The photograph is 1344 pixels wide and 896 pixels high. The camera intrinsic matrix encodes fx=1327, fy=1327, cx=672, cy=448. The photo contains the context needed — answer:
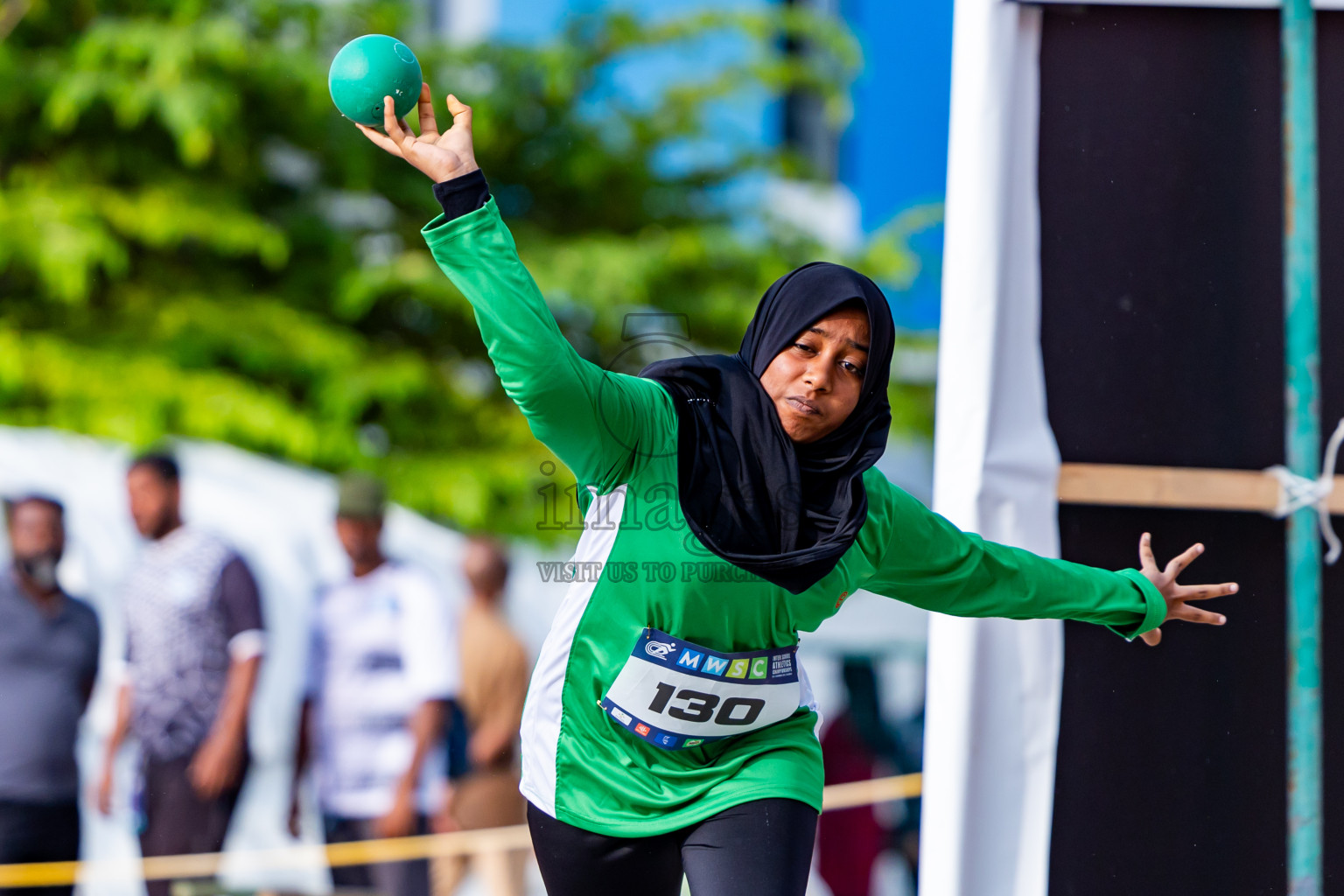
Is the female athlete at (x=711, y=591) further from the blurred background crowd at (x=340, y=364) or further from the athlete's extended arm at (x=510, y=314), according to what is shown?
the blurred background crowd at (x=340, y=364)

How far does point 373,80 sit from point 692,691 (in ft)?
3.95

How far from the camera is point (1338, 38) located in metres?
3.21

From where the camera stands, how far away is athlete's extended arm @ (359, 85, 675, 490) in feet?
6.59

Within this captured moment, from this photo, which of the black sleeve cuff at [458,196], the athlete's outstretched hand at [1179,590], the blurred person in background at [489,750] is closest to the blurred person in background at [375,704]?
the blurred person in background at [489,750]

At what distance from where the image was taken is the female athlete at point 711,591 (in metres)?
2.35

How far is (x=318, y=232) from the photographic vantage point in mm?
9125

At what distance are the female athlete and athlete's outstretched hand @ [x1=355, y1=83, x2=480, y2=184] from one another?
55 mm

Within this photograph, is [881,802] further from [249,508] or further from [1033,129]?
[1033,129]

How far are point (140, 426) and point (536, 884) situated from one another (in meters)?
3.66

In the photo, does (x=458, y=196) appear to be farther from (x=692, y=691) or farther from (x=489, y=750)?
(x=489, y=750)

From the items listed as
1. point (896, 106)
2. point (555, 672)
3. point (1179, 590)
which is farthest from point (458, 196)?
point (896, 106)

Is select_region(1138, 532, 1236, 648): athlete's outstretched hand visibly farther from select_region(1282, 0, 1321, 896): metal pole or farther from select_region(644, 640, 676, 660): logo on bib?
select_region(644, 640, 676, 660): logo on bib

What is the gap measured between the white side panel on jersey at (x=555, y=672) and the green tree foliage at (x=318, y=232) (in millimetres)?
6104


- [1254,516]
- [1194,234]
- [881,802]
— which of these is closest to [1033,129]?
[1194,234]
